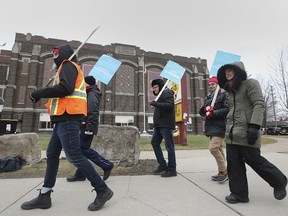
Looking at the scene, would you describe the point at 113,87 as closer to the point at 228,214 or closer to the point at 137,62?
the point at 137,62

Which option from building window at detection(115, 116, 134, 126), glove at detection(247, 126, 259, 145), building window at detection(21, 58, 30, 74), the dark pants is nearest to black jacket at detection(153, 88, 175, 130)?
the dark pants

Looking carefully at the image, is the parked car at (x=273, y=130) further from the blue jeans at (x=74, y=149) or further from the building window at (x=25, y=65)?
the building window at (x=25, y=65)

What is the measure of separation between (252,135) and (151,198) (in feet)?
4.86

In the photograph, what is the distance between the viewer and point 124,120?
106 ft

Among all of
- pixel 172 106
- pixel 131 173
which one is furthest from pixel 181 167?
pixel 172 106

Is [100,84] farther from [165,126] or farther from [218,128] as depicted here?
[218,128]

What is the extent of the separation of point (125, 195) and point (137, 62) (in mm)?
32994

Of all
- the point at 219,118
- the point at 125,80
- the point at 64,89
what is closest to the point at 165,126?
the point at 219,118

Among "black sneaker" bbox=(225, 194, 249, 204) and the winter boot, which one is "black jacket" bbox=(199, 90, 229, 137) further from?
the winter boot

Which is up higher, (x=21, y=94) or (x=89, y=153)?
(x=21, y=94)

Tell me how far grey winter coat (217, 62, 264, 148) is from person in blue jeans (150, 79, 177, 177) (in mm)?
1344

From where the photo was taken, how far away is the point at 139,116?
32625mm

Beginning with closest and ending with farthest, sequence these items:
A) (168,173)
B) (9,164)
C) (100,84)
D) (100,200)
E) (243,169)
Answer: (100,200) < (243,169) < (168,173) < (9,164) < (100,84)

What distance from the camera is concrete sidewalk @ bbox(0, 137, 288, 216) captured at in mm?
2277
